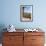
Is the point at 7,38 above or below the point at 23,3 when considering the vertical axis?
below

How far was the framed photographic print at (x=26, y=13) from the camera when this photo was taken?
4297 mm

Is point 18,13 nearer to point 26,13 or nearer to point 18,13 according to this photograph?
point 18,13

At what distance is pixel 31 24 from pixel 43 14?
51 centimetres

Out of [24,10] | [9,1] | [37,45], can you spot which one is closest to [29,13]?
[24,10]

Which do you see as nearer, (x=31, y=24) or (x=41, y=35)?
(x=41, y=35)

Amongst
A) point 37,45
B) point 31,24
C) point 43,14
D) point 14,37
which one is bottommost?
point 37,45

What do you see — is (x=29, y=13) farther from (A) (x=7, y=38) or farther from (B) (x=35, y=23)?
(A) (x=7, y=38)

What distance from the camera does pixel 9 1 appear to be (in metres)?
4.28

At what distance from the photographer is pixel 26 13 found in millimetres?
4320

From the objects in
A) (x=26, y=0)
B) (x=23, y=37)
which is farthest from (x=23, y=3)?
(x=23, y=37)

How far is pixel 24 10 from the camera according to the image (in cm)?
430

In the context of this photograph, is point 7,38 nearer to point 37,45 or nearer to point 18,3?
point 37,45

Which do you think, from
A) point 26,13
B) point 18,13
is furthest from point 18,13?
point 26,13

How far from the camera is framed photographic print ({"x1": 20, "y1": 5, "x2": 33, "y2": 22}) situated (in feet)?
14.1
